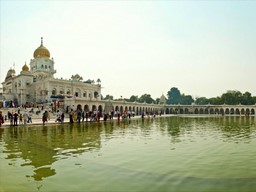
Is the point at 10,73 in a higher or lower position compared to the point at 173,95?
higher

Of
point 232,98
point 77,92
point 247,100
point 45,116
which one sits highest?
point 77,92

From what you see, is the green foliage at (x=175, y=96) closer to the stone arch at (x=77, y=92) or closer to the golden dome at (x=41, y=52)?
the stone arch at (x=77, y=92)

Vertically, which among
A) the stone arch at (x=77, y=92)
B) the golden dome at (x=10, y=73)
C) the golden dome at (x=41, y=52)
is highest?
the golden dome at (x=41, y=52)

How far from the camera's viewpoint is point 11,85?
232ft

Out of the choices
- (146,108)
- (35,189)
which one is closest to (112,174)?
(35,189)

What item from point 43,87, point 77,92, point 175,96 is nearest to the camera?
point 43,87

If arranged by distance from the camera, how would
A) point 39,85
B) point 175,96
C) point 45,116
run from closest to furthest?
point 45,116 < point 39,85 < point 175,96

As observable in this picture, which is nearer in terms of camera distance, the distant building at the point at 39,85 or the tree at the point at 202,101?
the distant building at the point at 39,85

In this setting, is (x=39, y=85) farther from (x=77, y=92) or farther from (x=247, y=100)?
(x=247, y=100)

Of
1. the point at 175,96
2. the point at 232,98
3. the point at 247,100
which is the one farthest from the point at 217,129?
the point at 175,96

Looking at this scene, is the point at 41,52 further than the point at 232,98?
No

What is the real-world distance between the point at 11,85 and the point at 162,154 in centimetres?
6928

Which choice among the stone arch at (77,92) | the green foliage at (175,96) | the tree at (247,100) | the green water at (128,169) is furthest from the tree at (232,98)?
the green water at (128,169)

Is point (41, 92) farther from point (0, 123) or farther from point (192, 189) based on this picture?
point (192, 189)
